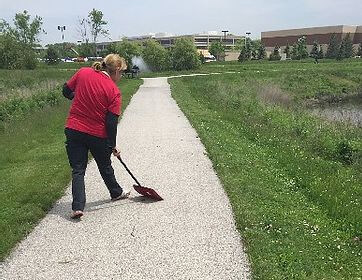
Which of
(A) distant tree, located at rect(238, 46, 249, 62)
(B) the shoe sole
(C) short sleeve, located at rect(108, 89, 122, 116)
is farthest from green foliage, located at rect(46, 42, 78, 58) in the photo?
(B) the shoe sole

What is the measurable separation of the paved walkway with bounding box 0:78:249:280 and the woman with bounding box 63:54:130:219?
1.69 ft

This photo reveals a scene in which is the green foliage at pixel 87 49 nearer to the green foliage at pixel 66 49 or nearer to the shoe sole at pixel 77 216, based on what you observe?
the green foliage at pixel 66 49

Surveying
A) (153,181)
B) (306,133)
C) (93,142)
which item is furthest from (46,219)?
(306,133)

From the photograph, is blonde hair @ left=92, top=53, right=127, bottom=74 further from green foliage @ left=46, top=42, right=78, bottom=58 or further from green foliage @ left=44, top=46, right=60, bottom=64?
green foliage @ left=46, top=42, right=78, bottom=58

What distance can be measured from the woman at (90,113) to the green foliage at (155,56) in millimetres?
47075

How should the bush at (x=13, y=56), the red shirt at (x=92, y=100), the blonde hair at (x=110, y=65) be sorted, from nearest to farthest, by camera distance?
the red shirt at (x=92, y=100), the blonde hair at (x=110, y=65), the bush at (x=13, y=56)

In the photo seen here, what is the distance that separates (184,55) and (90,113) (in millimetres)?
47383

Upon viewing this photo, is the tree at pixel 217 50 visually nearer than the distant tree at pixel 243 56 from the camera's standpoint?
No

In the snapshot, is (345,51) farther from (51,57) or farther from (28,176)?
(28,176)

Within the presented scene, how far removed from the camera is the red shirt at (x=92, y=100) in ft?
18.5

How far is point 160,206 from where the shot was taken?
620cm

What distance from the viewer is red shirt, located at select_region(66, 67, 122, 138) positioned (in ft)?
18.5

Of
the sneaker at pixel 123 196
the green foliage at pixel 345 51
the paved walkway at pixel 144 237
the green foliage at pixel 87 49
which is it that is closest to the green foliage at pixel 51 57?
the green foliage at pixel 87 49

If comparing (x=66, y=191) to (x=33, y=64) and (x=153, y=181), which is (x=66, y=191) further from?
(x=33, y=64)
